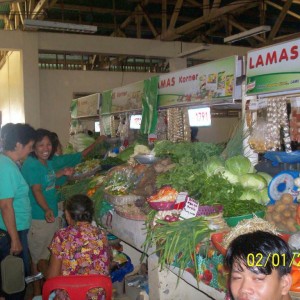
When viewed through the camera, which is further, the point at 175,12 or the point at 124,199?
the point at 175,12

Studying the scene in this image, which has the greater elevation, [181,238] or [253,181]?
[253,181]

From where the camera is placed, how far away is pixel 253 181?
2.90m

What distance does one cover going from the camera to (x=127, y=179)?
4.03 m

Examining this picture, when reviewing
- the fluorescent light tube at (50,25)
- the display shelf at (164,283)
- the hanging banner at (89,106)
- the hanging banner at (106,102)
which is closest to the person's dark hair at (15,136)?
the display shelf at (164,283)

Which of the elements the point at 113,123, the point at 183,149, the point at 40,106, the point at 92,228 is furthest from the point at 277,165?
the point at 40,106

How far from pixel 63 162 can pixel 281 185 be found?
350cm

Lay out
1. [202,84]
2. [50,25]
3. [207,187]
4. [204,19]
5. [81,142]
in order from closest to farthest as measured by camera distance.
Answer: [207,187] < [202,84] < [81,142] < [50,25] < [204,19]

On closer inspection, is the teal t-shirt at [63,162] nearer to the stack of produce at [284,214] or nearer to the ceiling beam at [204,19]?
the stack of produce at [284,214]

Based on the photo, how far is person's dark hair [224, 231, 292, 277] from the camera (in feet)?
5.01

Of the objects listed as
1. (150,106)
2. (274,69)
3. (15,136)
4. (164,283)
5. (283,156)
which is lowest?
(164,283)

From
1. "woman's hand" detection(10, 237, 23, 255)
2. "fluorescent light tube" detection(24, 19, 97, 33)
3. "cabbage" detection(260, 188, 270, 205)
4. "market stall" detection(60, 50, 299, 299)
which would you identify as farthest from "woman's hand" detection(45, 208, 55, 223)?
"fluorescent light tube" detection(24, 19, 97, 33)

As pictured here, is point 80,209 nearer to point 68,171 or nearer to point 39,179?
point 39,179

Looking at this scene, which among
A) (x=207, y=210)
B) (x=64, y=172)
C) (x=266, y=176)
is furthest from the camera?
(x=64, y=172)
